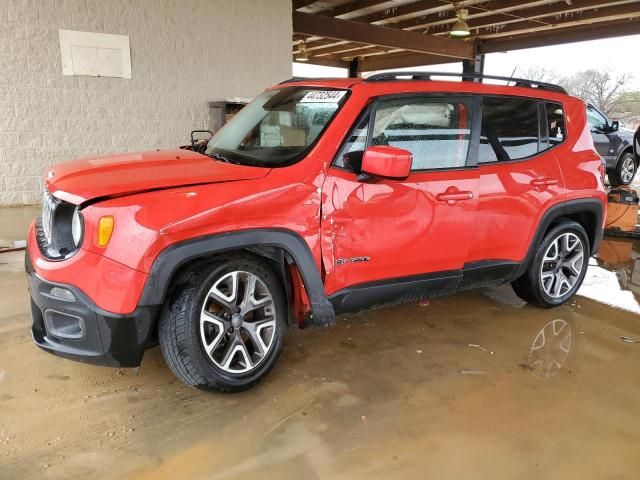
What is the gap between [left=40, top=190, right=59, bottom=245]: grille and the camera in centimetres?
243

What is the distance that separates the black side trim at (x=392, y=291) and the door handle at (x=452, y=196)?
1.54ft

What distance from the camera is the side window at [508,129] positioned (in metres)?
3.24

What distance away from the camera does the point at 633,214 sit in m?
A: 6.43

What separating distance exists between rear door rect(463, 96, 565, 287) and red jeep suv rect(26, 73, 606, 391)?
0.4 inches

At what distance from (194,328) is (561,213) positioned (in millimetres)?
2793

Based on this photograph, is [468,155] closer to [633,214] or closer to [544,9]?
[633,214]

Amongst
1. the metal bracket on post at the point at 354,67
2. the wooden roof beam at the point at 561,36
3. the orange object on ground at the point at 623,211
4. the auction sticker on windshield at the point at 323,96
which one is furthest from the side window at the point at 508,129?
the metal bracket on post at the point at 354,67

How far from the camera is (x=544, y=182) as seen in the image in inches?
137

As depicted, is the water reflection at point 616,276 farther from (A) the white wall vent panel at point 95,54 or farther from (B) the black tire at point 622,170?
(A) the white wall vent panel at point 95,54

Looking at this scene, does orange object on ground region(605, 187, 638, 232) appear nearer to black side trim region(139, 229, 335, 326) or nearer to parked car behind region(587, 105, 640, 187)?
parked car behind region(587, 105, 640, 187)

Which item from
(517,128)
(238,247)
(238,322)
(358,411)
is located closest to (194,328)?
(238,322)

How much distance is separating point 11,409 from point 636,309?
4.43 meters

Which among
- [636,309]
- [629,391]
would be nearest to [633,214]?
[636,309]

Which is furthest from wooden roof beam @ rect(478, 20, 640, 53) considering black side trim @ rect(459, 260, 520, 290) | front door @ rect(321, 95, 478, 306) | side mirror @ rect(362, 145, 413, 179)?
side mirror @ rect(362, 145, 413, 179)
